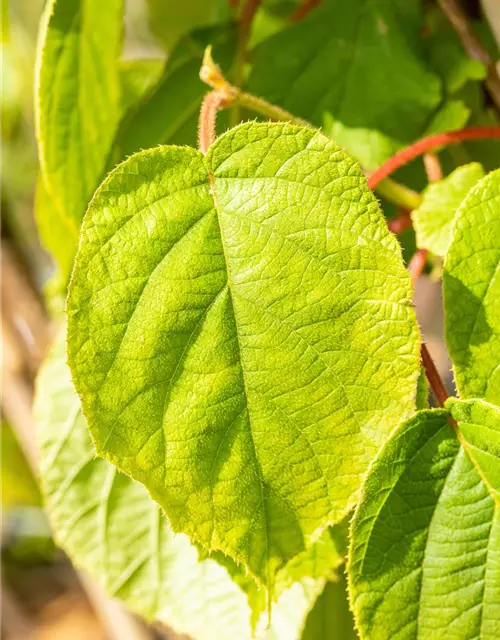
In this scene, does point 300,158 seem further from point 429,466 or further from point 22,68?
point 22,68

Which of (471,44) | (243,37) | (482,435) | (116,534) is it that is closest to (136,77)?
(243,37)

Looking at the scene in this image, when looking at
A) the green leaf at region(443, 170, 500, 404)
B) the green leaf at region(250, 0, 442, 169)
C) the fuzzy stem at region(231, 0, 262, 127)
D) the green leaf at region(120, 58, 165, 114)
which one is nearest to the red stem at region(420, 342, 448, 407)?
the green leaf at region(443, 170, 500, 404)

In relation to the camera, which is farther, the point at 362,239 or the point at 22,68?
the point at 22,68

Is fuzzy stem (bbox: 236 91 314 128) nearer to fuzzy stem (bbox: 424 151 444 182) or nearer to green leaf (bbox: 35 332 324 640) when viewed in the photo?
fuzzy stem (bbox: 424 151 444 182)

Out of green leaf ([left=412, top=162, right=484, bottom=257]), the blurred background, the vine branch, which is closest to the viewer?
green leaf ([left=412, top=162, right=484, bottom=257])

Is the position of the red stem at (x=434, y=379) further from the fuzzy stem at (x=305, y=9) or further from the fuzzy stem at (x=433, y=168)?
the fuzzy stem at (x=305, y=9)

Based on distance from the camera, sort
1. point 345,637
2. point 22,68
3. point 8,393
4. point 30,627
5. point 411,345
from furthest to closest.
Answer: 1. point 30,627
2. point 22,68
3. point 8,393
4. point 345,637
5. point 411,345

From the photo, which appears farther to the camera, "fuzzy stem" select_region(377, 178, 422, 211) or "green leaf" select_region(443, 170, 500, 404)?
"fuzzy stem" select_region(377, 178, 422, 211)

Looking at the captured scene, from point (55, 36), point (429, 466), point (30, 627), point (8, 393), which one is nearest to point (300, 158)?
point (429, 466)
